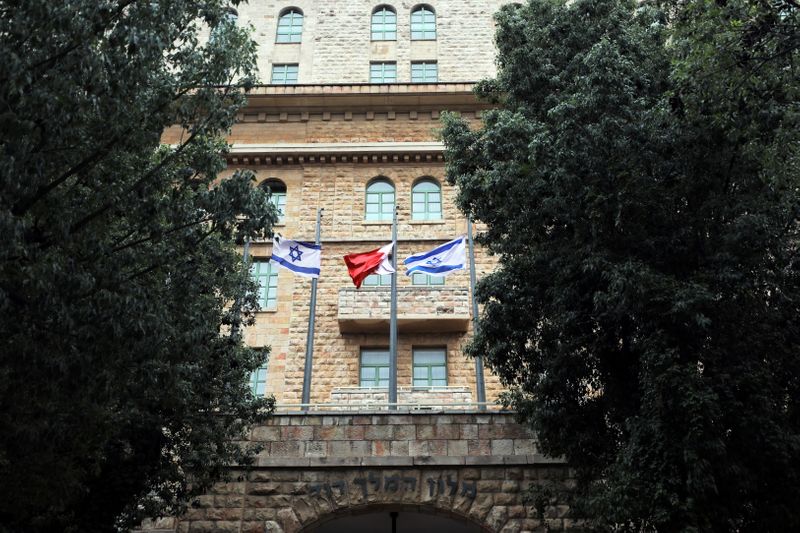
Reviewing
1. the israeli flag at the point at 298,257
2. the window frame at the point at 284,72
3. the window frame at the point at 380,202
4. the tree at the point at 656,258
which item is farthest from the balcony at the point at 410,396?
the window frame at the point at 284,72

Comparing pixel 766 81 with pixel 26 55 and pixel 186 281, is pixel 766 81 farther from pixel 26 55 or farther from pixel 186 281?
pixel 26 55

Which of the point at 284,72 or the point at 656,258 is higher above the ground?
the point at 284,72

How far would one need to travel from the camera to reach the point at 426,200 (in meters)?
23.9

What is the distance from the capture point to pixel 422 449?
1469cm

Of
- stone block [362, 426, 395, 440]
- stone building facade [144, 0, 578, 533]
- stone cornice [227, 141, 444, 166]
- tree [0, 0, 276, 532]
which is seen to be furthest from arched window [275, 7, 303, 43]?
tree [0, 0, 276, 532]

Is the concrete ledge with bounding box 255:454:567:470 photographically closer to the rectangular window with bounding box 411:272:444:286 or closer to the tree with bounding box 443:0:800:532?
the tree with bounding box 443:0:800:532

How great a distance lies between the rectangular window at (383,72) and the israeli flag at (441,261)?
11278mm

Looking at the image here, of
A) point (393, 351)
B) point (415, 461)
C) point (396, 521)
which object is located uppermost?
point (393, 351)

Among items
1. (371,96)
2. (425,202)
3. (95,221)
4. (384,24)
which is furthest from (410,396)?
(384,24)

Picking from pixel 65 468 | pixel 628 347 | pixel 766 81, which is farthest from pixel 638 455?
pixel 65 468

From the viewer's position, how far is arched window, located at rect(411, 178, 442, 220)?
2361 centimetres

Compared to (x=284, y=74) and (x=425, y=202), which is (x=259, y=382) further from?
(x=284, y=74)

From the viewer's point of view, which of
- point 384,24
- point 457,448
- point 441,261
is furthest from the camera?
point 384,24

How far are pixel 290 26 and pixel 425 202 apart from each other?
976 centimetres
